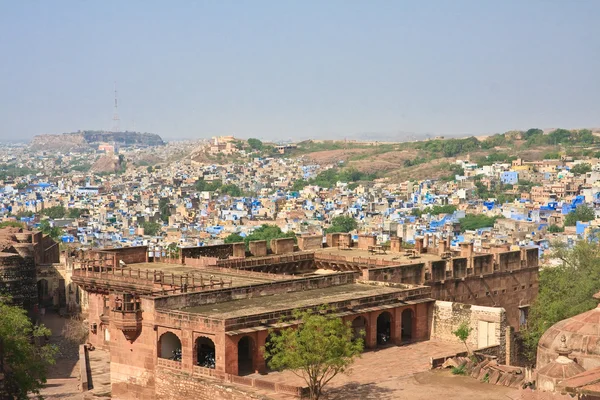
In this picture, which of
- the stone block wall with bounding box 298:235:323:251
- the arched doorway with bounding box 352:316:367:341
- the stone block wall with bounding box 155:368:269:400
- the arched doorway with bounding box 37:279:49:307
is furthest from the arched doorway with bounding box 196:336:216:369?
the arched doorway with bounding box 37:279:49:307

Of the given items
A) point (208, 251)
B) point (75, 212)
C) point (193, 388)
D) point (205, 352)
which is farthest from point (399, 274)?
point (75, 212)

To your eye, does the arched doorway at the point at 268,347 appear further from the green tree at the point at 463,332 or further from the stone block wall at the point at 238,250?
the stone block wall at the point at 238,250

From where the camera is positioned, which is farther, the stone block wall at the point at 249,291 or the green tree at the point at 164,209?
the green tree at the point at 164,209

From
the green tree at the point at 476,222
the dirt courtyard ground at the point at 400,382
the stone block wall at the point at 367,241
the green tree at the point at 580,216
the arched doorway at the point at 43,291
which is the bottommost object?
the green tree at the point at 476,222

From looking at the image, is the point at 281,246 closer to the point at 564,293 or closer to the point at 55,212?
the point at 564,293

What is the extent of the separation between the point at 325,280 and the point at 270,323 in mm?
6182

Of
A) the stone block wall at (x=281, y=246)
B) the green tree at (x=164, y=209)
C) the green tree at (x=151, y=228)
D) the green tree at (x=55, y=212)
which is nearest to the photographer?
the stone block wall at (x=281, y=246)

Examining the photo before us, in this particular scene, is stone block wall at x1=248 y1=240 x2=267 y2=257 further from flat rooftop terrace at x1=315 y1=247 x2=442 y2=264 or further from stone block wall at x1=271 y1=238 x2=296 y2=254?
flat rooftop terrace at x1=315 y1=247 x2=442 y2=264

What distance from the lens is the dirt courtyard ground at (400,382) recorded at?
88.7 feet

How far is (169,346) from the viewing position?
3008cm

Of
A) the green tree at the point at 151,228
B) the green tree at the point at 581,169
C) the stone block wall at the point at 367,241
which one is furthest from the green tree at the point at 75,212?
the stone block wall at the point at 367,241

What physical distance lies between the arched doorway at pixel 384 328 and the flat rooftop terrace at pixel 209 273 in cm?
351

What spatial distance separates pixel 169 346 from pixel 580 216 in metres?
98.0

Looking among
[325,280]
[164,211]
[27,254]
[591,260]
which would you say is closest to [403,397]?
[325,280]
